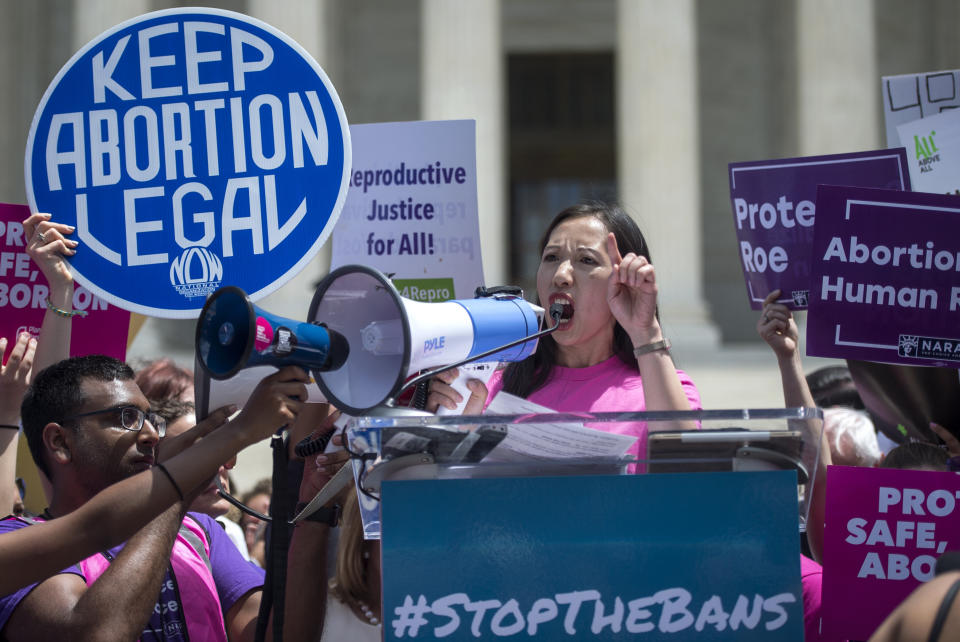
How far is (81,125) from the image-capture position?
370cm

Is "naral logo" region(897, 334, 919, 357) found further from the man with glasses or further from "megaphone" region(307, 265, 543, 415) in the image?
the man with glasses

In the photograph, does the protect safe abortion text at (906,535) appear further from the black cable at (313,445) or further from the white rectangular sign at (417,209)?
the white rectangular sign at (417,209)

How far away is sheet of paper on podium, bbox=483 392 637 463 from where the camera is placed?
256cm

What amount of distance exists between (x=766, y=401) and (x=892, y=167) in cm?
1292

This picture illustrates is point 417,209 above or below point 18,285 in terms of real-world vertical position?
above

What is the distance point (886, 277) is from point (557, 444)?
2.09 meters

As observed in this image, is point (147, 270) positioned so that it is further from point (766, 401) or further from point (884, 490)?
point (766, 401)

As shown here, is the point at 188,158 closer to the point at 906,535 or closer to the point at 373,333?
the point at 373,333

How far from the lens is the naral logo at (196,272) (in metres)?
3.51

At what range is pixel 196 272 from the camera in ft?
11.6

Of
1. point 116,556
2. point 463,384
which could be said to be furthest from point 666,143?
point 116,556

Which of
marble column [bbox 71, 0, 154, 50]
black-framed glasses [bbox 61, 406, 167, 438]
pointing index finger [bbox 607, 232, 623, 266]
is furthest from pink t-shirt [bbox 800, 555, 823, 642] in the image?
marble column [bbox 71, 0, 154, 50]

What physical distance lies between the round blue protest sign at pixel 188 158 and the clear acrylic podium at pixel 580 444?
3.24ft

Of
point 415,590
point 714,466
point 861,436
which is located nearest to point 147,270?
point 415,590
